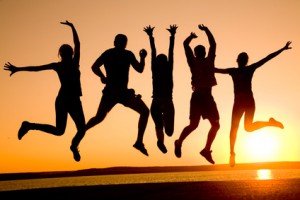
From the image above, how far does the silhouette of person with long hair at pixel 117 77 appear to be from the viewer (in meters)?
12.8

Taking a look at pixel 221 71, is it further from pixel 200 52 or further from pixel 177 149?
pixel 177 149

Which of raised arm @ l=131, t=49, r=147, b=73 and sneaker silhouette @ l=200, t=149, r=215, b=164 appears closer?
raised arm @ l=131, t=49, r=147, b=73

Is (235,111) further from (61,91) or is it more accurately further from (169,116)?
(61,91)

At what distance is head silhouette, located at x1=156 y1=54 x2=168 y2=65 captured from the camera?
A: 13805 mm

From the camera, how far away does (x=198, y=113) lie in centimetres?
1446

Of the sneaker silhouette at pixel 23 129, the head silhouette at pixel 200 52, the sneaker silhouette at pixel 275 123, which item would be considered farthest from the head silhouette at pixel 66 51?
the sneaker silhouette at pixel 275 123

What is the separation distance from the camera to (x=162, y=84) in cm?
1379

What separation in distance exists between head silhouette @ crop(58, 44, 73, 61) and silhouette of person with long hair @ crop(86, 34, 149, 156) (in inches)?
29.7

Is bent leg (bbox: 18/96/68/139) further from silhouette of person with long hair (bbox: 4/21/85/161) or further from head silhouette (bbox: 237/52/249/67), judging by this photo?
head silhouette (bbox: 237/52/249/67)

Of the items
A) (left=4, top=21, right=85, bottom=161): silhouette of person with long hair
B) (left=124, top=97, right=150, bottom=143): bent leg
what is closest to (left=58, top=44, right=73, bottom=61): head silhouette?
(left=4, top=21, right=85, bottom=161): silhouette of person with long hair

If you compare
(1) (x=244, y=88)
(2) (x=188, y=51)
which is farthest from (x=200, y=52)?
(1) (x=244, y=88)

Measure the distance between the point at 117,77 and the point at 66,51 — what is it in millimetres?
1636

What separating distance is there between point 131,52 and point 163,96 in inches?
71.0

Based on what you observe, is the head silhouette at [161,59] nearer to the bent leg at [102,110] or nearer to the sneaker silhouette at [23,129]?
the bent leg at [102,110]
